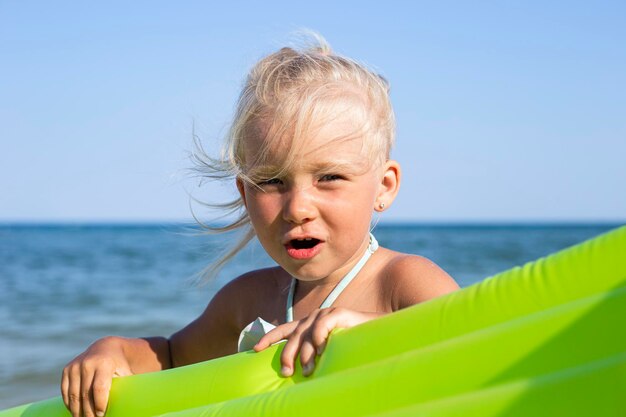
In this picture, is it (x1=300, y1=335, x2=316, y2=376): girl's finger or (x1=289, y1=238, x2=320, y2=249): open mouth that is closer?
(x1=300, y1=335, x2=316, y2=376): girl's finger

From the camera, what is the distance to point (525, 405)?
1139 mm

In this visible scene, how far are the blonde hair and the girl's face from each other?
2 cm

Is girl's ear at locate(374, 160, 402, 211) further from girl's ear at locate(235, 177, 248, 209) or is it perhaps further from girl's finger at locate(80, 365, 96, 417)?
girl's finger at locate(80, 365, 96, 417)

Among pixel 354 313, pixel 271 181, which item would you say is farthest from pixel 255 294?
pixel 354 313

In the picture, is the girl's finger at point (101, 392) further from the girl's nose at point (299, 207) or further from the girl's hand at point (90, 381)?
the girl's nose at point (299, 207)

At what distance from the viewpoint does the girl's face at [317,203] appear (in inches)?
73.9

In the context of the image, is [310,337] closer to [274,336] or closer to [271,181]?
[274,336]

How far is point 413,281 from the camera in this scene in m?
1.88

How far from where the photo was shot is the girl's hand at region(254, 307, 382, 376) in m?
1.53

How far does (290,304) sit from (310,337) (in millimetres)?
586

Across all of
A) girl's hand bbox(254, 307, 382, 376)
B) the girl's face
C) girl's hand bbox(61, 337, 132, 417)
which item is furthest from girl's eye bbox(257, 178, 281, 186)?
girl's hand bbox(61, 337, 132, 417)

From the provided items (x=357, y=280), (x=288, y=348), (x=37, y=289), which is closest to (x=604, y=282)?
(x=288, y=348)

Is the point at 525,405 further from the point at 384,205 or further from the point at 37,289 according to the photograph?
the point at 37,289

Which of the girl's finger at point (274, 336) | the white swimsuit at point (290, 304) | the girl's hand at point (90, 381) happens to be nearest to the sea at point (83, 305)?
the white swimsuit at point (290, 304)
